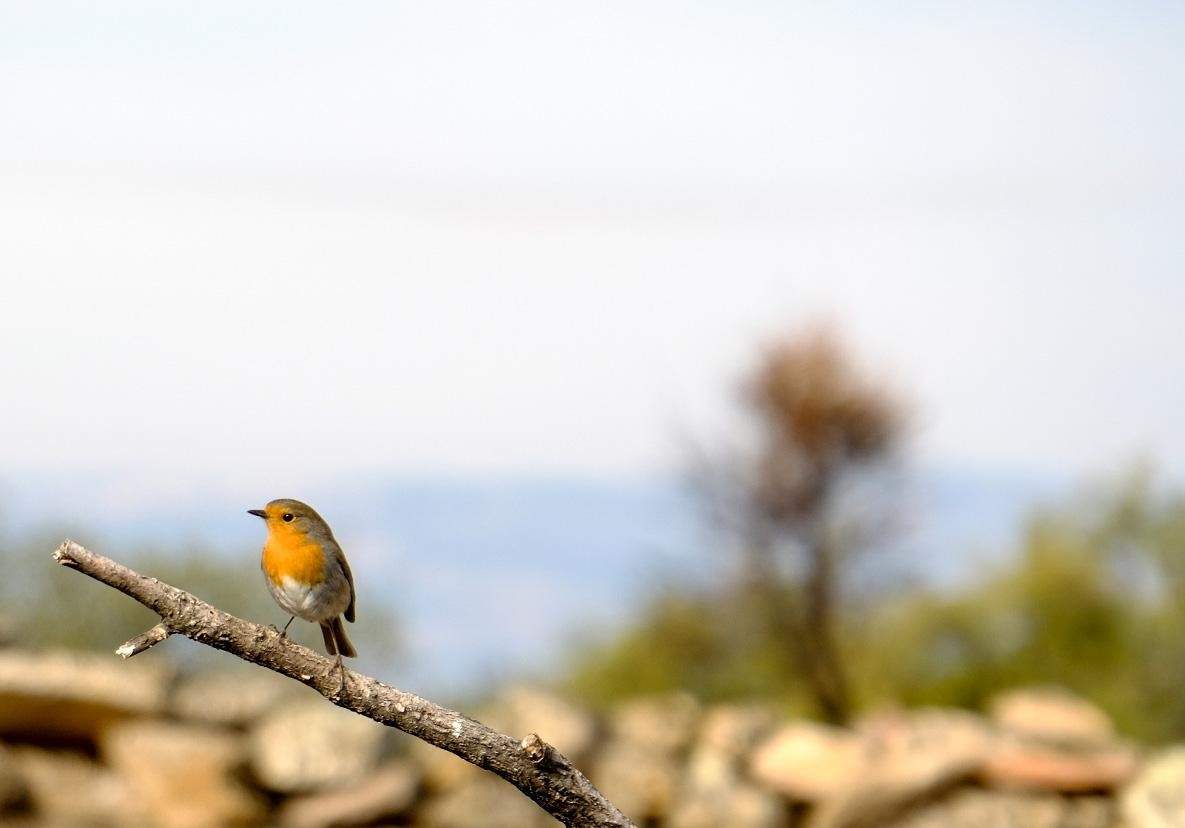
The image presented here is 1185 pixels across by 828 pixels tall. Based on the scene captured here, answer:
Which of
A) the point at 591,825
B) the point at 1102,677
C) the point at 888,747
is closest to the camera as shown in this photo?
the point at 591,825

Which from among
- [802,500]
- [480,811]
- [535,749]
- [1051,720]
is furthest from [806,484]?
[535,749]

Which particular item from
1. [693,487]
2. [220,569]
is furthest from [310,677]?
[693,487]

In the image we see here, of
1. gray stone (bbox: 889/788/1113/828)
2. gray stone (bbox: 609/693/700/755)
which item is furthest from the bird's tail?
gray stone (bbox: 889/788/1113/828)

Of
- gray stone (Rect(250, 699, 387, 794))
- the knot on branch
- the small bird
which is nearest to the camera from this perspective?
the small bird

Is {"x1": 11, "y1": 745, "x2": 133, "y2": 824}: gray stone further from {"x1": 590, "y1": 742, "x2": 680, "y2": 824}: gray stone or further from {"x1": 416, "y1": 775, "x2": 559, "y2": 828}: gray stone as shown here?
{"x1": 590, "y1": 742, "x2": 680, "y2": 824}: gray stone

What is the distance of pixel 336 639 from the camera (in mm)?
3094

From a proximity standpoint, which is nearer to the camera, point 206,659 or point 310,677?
point 310,677

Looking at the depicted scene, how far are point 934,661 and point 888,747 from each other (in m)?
5.38

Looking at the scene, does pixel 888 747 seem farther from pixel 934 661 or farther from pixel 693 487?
pixel 934 661

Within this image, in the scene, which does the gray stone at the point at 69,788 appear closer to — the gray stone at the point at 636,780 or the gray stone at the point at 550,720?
the gray stone at the point at 550,720

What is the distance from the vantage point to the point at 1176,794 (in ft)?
34.4

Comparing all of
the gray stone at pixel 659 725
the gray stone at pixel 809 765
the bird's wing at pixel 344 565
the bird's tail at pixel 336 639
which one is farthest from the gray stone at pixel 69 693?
the bird's wing at pixel 344 565

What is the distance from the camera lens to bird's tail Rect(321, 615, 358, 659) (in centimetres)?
304

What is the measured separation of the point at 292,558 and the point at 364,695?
60cm
